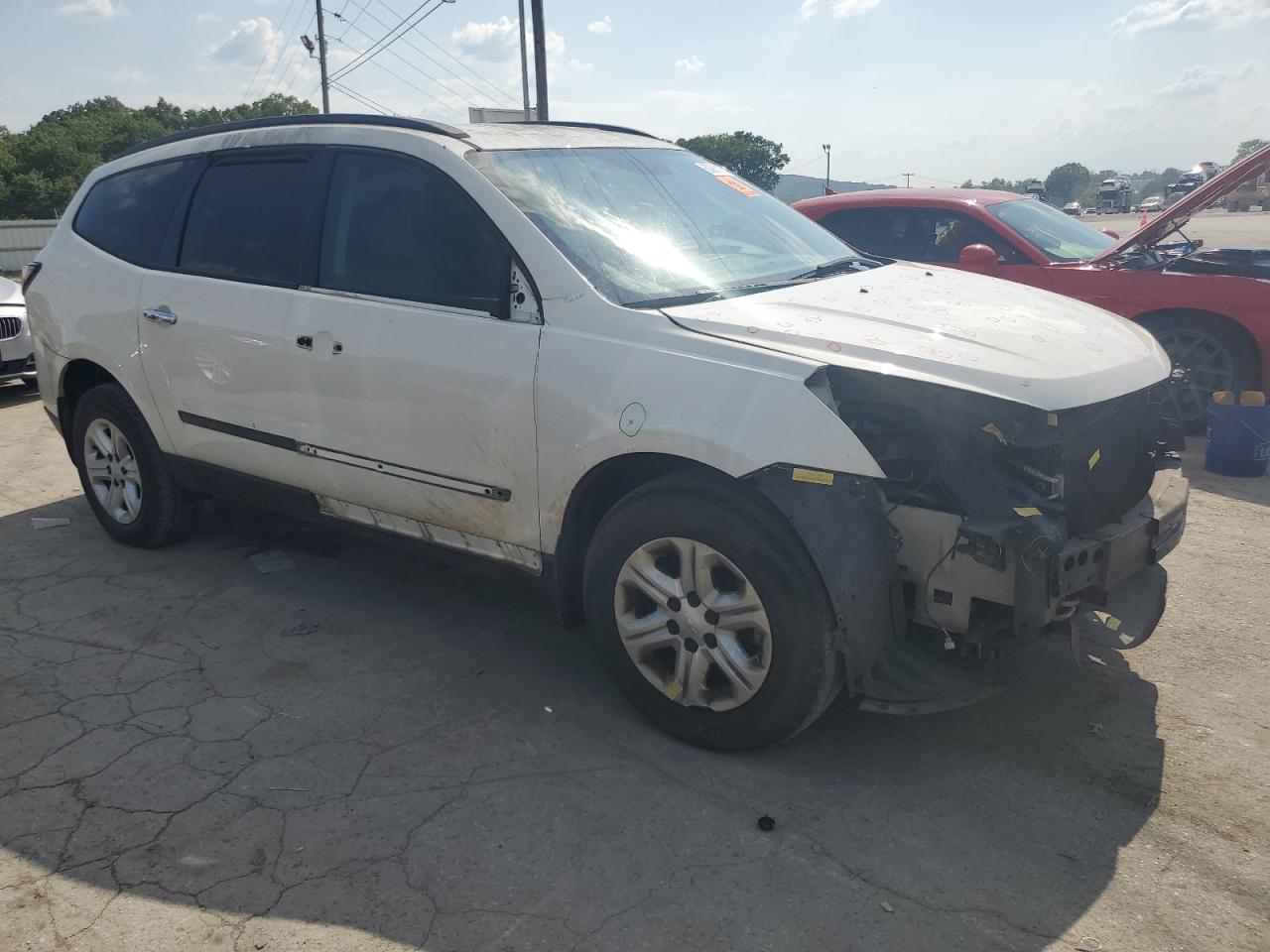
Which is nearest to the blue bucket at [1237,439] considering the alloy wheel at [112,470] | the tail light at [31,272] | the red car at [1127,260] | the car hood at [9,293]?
the red car at [1127,260]

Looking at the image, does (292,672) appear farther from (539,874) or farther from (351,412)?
(539,874)

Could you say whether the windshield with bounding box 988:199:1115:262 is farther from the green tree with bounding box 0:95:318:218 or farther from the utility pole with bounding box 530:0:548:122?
the green tree with bounding box 0:95:318:218

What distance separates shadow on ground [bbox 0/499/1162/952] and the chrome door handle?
1.33 metres

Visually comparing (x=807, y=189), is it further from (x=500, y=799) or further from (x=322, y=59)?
(x=500, y=799)

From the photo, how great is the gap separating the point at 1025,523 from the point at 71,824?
284 centimetres

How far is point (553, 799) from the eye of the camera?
305cm

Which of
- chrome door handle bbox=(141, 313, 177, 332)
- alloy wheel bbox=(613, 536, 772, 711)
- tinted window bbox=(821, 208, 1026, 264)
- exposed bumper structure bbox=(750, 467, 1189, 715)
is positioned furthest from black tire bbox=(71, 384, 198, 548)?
tinted window bbox=(821, 208, 1026, 264)

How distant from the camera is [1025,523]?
2746mm

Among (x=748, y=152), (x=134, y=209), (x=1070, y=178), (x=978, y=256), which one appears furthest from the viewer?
(x=1070, y=178)

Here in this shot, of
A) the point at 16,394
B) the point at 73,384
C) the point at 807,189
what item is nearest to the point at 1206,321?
the point at 73,384

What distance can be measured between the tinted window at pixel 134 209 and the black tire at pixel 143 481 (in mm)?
700

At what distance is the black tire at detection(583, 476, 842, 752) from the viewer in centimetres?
289

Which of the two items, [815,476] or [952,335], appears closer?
[815,476]

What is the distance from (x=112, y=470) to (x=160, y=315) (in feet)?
3.54
